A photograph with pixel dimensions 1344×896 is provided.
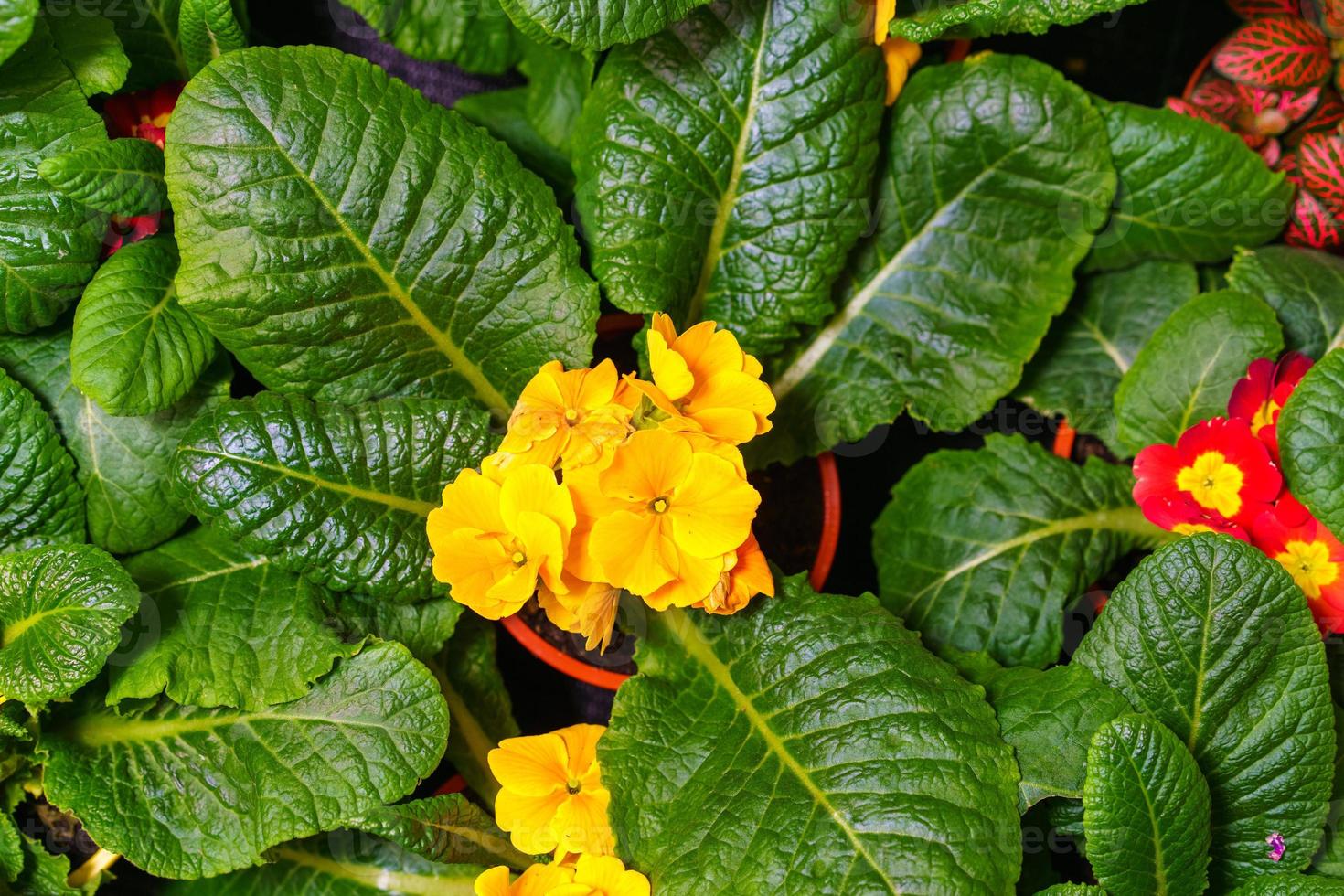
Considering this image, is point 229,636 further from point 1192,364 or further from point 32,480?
point 1192,364

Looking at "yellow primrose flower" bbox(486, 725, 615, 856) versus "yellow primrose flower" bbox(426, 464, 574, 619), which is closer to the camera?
"yellow primrose flower" bbox(426, 464, 574, 619)

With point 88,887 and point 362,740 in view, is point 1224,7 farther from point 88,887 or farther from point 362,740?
point 88,887

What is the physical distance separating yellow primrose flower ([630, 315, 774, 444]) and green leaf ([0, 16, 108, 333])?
2.18 feet

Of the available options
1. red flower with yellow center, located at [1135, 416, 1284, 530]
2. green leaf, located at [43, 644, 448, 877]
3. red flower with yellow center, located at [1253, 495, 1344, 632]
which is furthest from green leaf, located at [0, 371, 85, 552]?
red flower with yellow center, located at [1253, 495, 1344, 632]

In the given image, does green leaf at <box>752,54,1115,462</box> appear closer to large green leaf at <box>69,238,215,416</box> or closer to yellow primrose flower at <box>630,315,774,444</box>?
yellow primrose flower at <box>630,315,774,444</box>

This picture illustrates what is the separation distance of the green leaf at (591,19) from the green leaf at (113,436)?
0.55m

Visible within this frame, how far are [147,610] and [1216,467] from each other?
4.10 feet

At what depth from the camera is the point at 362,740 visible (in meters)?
1.33

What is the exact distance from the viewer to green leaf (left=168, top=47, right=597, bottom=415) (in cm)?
124

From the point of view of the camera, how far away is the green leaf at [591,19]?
1.22 meters

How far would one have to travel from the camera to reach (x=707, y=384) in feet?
4.17

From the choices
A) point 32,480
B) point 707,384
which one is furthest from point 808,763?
Answer: point 32,480

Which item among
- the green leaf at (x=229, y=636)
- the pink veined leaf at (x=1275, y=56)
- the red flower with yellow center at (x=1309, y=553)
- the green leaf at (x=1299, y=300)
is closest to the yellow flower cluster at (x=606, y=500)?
the green leaf at (x=229, y=636)

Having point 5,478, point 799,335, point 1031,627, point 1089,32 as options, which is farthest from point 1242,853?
point 5,478
